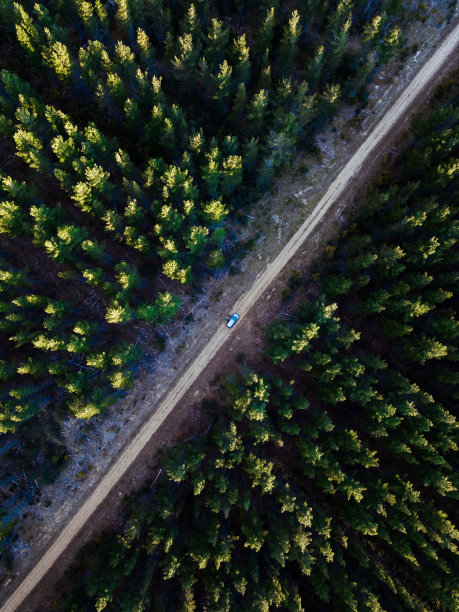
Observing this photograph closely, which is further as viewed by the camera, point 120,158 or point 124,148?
point 124,148

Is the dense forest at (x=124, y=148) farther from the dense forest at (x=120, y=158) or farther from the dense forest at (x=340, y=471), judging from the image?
the dense forest at (x=340, y=471)

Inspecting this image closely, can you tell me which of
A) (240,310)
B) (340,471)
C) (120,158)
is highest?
(120,158)

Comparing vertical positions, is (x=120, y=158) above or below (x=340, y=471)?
above

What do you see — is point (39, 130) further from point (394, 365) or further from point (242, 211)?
point (394, 365)

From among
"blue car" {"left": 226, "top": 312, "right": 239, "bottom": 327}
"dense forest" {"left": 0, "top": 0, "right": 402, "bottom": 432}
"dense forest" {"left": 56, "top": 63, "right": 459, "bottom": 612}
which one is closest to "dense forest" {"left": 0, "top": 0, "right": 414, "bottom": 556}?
"dense forest" {"left": 0, "top": 0, "right": 402, "bottom": 432}

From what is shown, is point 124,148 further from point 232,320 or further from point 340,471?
point 340,471

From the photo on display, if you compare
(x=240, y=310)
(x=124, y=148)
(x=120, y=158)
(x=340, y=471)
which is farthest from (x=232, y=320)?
(x=124, y=148)

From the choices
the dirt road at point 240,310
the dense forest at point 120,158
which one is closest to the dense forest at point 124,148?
the dense forest at point 120,158
